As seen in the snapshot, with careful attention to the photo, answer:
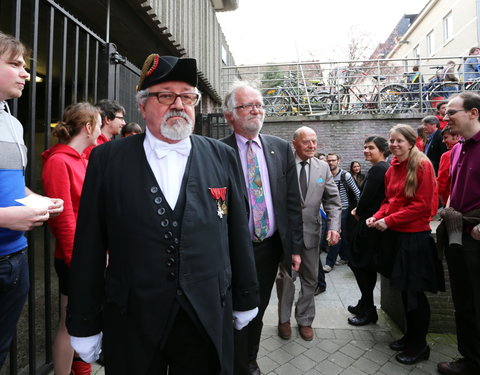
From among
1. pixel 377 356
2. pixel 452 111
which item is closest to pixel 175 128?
pixel 452 111

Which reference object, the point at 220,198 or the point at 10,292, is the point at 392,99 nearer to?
the point at 220,198

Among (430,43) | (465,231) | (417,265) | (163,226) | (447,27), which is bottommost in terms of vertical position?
(417,265)

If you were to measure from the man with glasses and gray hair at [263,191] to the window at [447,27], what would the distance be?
2287 cm

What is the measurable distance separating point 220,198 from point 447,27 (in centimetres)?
2536

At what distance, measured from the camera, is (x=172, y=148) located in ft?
5.32

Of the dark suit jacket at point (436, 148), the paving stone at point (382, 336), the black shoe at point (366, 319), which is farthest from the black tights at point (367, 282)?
the dark suit jacket at point (436, 148)

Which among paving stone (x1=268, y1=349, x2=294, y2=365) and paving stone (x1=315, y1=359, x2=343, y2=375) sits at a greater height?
paving stone (x1=268, y1=349, x2=294, y2=365)

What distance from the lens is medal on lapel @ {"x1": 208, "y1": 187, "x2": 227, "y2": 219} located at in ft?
5.25

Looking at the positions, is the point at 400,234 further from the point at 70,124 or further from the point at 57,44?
the point at 57,44

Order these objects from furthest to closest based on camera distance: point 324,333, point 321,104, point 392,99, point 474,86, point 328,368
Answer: point 321,104, point 392,99, point 474,86, point 324,333, point 328,368

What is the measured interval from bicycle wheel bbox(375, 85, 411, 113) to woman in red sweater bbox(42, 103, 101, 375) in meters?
10.4

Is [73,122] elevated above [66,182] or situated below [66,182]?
above

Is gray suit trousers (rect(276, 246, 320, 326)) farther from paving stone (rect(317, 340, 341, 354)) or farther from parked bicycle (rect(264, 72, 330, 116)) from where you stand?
parked bicycle (rect(264, 72, 330, 116))

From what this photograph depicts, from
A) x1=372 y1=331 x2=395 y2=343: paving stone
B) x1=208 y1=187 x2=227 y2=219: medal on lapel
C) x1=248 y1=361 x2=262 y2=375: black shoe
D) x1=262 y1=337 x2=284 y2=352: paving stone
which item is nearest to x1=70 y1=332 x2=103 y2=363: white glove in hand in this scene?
x1=208 y1=187 x2=227 y2=219: medal on lapel
